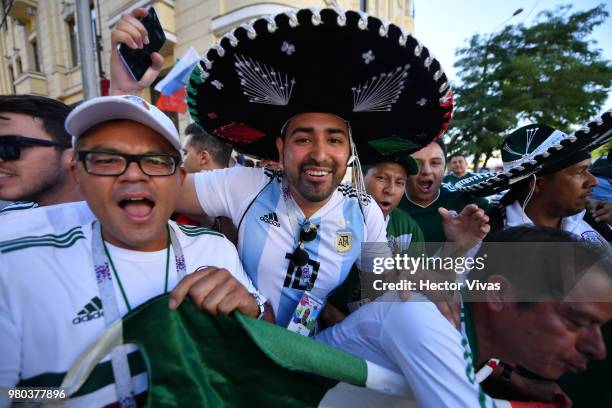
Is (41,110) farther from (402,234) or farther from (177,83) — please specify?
(177,83)

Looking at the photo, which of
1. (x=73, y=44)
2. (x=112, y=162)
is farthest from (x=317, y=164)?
(x=73, y=44)

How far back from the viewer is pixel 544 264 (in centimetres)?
121

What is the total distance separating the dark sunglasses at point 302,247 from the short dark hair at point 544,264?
2.71 feet

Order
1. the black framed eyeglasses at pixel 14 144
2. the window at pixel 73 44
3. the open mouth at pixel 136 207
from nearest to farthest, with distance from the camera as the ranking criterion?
the open mouth at pixel 136 207 < the black framed eyeglasses at pixel 14 144 < the window at pixel 73 44

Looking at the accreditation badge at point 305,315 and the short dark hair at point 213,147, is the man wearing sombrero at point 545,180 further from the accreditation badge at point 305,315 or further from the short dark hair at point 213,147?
the short dark hair at point 213,147

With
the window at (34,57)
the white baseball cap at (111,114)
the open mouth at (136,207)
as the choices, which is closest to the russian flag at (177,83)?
the white baseball cap at (111,114)

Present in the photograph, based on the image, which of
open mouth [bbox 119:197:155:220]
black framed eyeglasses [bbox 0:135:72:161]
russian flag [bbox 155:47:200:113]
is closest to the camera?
open mouth [bbox 119:197:155:220]

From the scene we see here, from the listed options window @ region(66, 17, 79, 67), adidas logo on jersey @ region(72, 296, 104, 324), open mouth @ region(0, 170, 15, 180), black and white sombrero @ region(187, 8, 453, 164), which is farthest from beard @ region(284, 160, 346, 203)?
window @ region(66, 17, 79, 67)

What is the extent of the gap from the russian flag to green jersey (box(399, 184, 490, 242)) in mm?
4200

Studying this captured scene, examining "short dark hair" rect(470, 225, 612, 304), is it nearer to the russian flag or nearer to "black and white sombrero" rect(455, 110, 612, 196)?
"black and white sombrero" rect(455, 110, 612, 196)

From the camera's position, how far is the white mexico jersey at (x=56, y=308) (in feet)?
2.67

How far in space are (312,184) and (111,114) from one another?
3.11 feet

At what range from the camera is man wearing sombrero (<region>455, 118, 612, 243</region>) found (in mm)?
1946

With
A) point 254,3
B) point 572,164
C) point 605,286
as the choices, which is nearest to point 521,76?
point 254,3
